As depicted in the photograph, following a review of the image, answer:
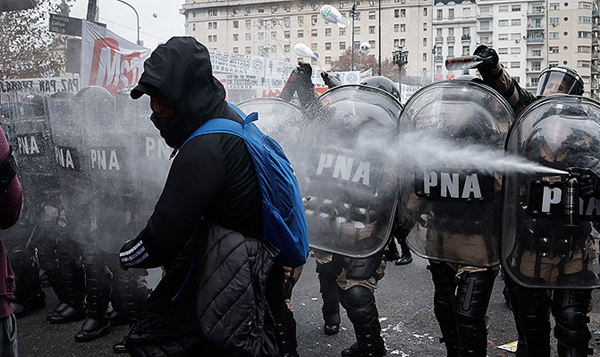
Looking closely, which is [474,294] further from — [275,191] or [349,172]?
[275,191]

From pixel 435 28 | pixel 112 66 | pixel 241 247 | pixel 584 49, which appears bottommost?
pixel 241 247

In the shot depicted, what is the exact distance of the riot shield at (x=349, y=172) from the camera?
3.17m

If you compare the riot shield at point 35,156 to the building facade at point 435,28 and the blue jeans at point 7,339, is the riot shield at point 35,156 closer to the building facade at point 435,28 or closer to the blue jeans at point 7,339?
the blue jeans at point 7,339

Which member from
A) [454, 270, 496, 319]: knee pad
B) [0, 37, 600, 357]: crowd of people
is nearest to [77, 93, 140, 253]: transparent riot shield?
[0, 37, 600, 357]: crowd of people

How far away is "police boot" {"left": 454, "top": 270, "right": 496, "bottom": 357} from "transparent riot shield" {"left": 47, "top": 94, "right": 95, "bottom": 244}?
8.68ft

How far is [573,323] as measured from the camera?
281 cm

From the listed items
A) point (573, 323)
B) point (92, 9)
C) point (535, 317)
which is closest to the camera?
point (573, 323)

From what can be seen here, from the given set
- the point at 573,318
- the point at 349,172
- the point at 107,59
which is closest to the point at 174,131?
the point at 349,172

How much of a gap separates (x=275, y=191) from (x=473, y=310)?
5.29 feet

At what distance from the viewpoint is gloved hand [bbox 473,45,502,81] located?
116 inches

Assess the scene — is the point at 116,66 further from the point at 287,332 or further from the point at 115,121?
the point at 287,332

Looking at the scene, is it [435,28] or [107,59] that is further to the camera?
[435,28]

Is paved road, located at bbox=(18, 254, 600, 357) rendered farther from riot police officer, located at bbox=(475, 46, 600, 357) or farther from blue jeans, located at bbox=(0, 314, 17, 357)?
blue jeans, located at bbox=(0, 314, 17, 357)

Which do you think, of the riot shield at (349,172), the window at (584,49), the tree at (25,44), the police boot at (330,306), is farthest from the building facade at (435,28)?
the riot shield at (349,172)
